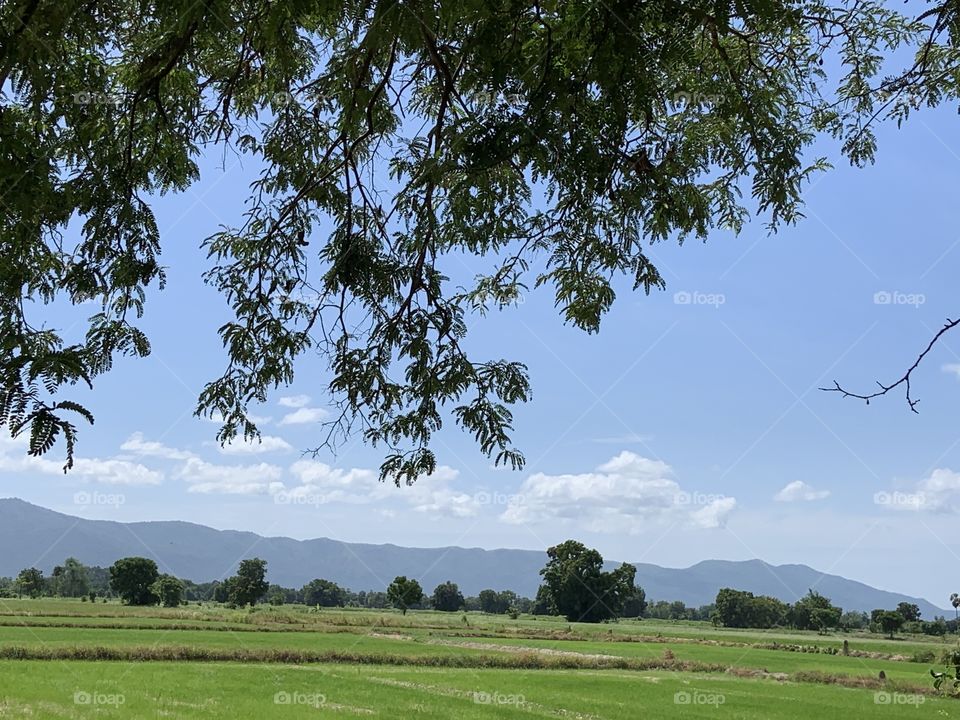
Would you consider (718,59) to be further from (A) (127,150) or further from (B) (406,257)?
(A) (127,150)

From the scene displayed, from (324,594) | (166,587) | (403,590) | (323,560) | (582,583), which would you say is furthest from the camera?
(323,560)

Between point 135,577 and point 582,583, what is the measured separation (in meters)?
25.6

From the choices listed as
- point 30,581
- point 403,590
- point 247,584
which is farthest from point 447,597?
point 30,581

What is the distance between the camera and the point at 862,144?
577 centimetres

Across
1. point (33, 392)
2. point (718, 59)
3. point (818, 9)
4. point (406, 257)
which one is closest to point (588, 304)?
point (406, 257)

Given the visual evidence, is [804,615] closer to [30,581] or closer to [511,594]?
[511,594]

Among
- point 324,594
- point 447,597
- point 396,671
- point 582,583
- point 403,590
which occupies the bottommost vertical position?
point 396,671

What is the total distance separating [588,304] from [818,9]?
2223 millimetres

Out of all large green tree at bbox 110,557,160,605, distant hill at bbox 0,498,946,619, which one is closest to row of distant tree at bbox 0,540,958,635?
large green tree at bbox 110,557,160,605

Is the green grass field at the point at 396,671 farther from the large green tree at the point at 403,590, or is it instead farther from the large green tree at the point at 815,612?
the large green tree at the point at 403,590

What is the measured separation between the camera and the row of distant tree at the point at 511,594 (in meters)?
46.5

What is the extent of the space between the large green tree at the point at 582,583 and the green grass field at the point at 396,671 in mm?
2629

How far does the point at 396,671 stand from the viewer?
120 ft

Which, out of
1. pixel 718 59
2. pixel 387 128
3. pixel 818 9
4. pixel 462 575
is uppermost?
pixel 818 9
